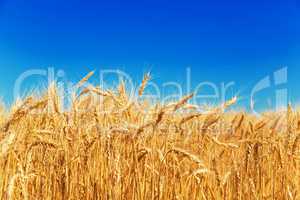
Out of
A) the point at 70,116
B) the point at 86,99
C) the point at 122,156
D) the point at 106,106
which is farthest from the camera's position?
the point at 86,99

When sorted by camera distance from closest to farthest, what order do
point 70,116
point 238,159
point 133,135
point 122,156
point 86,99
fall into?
point 133,135 < point 122,156 < point 70,116 < point 238,159 < point 86,99

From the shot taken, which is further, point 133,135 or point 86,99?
point 86,99

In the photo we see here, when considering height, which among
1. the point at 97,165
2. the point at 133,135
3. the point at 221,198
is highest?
the point at 133,135

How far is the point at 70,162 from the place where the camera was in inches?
91.4

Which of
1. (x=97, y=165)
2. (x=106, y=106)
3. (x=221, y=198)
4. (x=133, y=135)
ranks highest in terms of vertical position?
(x=106, y=106)

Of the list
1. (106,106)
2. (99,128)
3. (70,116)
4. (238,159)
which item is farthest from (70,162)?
(238,159)

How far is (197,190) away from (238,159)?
69 centimetres

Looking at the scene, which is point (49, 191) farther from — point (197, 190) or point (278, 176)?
point (278, 176)

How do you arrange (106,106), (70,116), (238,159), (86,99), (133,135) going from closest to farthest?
(133,135) < (70,116) < (238,159) < (106,106) < (86,99)

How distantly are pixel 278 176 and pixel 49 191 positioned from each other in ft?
4.58

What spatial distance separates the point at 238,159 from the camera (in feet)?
9.70

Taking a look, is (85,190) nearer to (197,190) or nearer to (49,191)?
(49,191)

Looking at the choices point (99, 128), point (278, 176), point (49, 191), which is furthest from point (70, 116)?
point (278, 176)

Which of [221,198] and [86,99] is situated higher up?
Result: [86,99]
